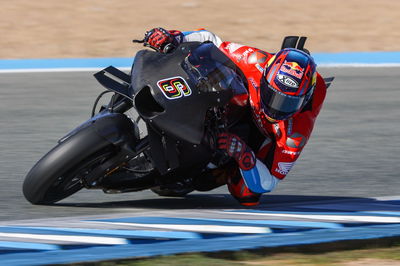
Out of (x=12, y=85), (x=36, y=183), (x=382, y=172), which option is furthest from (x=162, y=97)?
(x=12, y=85)

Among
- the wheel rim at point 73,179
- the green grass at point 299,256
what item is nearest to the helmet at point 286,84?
the green grass at point 299,256

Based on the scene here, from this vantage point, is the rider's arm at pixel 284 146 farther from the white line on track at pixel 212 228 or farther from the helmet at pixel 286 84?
the white line on track at pixel 212 228

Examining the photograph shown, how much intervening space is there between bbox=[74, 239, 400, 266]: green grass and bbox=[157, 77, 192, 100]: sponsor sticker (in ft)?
2.99

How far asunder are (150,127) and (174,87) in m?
0.26

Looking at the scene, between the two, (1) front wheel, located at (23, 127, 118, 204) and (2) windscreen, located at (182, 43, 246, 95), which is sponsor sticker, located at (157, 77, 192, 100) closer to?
(2) windscreen, located at (182, 43, 246, 95)

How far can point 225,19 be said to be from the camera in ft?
56.2

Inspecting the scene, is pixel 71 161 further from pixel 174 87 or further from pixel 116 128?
pixel 174 87

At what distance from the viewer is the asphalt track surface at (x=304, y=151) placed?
5.65 m

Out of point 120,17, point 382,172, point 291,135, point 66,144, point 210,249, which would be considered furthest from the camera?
point 120,17

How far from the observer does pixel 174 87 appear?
15.3 feet

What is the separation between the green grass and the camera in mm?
4172

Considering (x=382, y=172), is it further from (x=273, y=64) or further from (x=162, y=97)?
(x=162, y=97)

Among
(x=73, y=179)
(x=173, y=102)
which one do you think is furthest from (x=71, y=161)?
(x=173, y=102)

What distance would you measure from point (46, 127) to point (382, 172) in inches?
138
